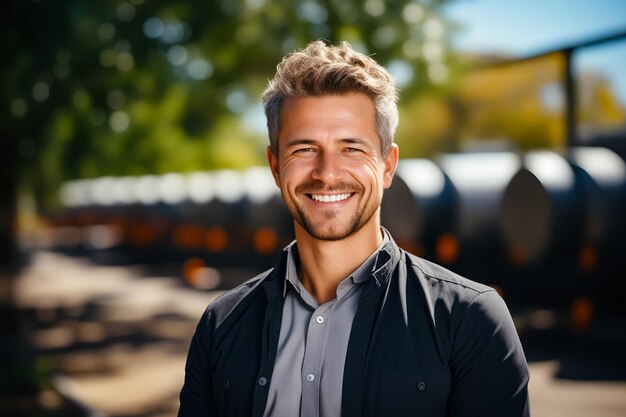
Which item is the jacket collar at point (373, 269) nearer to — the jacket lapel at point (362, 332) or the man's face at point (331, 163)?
the jacket lapel at point (362, 332)

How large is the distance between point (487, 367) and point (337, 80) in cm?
107

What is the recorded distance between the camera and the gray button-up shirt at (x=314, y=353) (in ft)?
7.65

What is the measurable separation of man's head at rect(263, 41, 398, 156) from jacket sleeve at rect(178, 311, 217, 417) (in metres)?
0.85

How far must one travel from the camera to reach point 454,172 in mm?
13398

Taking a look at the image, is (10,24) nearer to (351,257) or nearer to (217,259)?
(351,257)

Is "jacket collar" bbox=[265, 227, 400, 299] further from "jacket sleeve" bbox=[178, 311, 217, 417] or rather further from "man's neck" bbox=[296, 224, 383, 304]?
"jacket sleeve" bbox=[178, 311, 217, 417]

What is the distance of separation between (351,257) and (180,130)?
13382mm

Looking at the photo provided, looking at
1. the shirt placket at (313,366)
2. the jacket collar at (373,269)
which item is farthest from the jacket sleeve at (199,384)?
the shirt placket at (313,366)

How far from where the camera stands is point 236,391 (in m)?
2.45

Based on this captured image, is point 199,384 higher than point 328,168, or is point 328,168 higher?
point 328,168

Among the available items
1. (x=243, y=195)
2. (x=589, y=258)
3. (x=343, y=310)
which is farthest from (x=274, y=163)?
(x=243, y=195)

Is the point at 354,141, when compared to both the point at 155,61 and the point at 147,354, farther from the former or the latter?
the point at 155,61

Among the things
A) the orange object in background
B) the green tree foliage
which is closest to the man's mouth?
the green tree foliage

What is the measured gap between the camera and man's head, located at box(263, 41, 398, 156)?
2420mm
